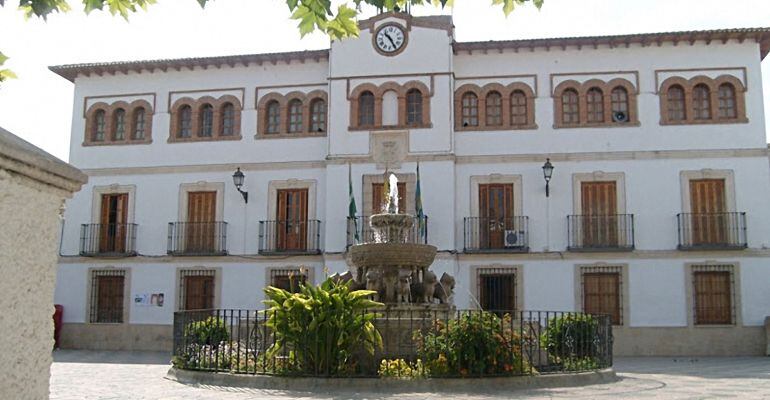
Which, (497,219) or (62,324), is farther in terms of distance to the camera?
(62,324)

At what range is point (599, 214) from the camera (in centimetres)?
2250

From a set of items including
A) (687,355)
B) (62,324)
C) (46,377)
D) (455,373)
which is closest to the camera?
(46,377)

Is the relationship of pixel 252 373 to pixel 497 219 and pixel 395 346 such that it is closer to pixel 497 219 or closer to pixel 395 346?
pixel 395 346

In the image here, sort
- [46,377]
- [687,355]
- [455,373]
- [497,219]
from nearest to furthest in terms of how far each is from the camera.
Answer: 1. [46,377]
2. [455,373]
3. [687,355]
4. [497,219]

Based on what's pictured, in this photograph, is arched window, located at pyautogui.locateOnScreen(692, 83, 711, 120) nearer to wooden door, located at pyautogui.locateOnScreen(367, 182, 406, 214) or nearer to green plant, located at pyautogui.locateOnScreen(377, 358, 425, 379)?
wooden door, located at pyautogui.locateOnScreen(367, 182, 406, 214)

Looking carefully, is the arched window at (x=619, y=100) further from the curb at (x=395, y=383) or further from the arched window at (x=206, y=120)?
the curb at (x=395, y=383)

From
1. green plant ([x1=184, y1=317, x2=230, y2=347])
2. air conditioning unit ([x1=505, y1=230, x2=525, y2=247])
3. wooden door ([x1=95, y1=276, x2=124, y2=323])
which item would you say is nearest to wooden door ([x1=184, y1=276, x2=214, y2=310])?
wooden door ([x1=95, y1=276, x2=124, y2=323])

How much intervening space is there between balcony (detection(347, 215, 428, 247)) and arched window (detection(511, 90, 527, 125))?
380 cm

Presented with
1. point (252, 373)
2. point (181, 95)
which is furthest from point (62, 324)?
point (252, 373)

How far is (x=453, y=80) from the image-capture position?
23484 millimetres

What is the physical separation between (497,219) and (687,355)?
19.6 feet

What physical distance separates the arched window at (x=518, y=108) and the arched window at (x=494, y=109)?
339 mm

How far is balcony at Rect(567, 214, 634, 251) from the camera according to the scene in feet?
72.7

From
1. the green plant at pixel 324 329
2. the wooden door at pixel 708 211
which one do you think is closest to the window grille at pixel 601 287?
the wooden door at pixel 708 211
